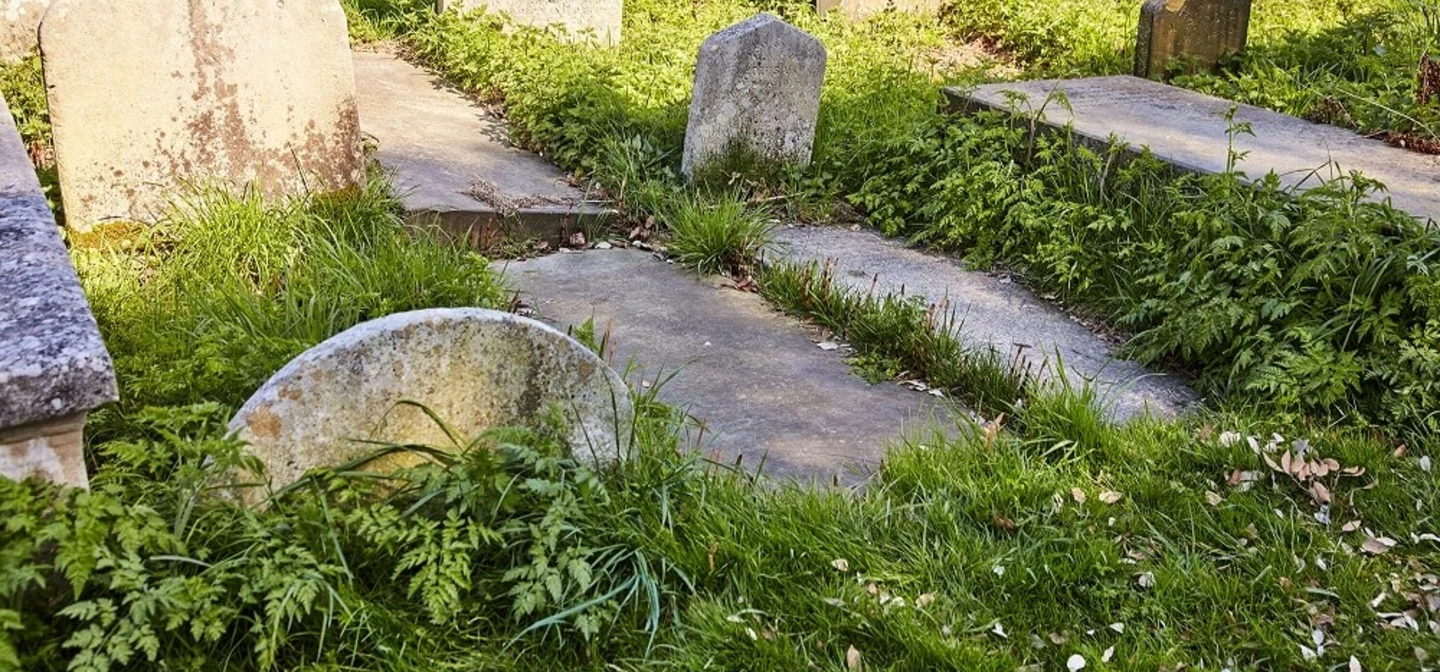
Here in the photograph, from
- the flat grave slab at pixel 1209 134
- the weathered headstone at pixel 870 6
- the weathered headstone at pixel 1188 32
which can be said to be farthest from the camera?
the weathered headstone at pixel 870 6

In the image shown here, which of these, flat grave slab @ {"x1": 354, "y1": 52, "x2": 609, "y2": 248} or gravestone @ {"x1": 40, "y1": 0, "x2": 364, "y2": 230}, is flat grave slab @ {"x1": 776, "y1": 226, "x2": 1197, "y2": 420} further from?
gravestone @ {"x1": 40, "y1": 0, "x2": 364, "y2": 230}

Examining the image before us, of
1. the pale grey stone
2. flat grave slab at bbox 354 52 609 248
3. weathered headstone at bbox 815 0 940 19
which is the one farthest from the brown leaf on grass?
weathered headstone at bbox 815 0 940 19

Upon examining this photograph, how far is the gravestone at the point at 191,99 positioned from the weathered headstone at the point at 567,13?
10.5 feet

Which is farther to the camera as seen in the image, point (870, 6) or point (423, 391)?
point (870, 6)

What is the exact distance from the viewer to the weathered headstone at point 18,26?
6555 mm

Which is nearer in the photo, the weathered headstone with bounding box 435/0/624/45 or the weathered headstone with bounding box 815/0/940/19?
the weathered headstone with bounding box 435/0/624/45

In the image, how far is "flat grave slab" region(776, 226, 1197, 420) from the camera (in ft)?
13.4

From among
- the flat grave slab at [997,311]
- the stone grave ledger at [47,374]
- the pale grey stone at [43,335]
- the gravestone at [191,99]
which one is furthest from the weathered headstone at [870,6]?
the stone grave ledger at [47,374]

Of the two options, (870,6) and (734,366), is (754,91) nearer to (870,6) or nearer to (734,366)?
(734,366)

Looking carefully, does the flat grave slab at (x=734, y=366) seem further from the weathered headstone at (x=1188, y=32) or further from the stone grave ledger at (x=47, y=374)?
the weathered headstone at (x=1188, y=32)

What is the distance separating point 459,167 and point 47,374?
3.90m

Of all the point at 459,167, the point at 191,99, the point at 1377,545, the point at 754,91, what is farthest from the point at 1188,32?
the point at 191,99

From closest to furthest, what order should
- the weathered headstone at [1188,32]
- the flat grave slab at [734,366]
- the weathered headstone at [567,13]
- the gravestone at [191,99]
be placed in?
the flat grave slab at [734,366] → the gravestone at [191,99] → the weathered headstone at [1188,32] → the weathered headstone at [567,13]

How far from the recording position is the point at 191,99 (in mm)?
4570
